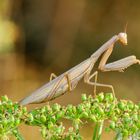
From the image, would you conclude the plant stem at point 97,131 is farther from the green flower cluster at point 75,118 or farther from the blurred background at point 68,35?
the blurred background at point 68,35

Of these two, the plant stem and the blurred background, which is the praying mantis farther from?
the blurred background

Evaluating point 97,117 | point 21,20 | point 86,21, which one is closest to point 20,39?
point 21,20

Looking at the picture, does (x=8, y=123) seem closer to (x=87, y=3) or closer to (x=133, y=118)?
(x=133, y=118)

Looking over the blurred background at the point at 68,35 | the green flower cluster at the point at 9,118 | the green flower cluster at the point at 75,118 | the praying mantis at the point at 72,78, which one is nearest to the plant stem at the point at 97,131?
the green flower cluster at the point at 75,118

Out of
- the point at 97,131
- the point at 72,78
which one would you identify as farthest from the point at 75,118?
the point at 72,78

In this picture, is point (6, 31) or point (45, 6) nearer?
point (6, 31)

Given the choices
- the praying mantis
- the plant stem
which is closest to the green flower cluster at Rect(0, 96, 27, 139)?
the plant stem
